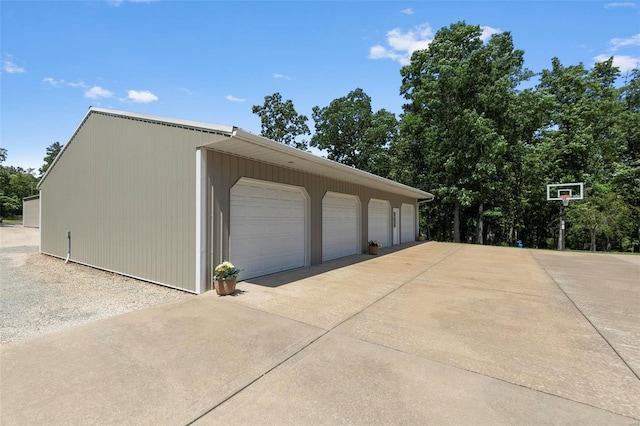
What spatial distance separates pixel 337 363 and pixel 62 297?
5.22 metres

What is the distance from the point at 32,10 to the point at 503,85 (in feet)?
65.9

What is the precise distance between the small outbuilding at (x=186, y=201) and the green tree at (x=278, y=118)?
1676 cm

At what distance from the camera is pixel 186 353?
293 cm

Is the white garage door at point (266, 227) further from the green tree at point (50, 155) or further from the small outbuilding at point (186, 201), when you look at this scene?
the green tree at point (50, 155)

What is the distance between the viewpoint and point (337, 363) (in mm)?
2758

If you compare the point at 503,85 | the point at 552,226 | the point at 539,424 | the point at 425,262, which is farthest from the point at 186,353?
the point at 552,226

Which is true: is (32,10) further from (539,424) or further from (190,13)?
(539,424)

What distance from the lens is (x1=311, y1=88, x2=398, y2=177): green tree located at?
2394 cm

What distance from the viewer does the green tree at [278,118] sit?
24.5 metres

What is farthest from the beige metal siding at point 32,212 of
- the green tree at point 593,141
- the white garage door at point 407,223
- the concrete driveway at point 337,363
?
the green tree at point 593,141

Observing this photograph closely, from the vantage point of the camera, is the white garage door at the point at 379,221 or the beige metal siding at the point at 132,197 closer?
the beige metal siding at the point at 132,197

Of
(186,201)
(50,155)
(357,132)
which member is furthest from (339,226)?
(50,155)

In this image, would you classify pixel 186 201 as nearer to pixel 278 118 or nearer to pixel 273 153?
pixel 273 153

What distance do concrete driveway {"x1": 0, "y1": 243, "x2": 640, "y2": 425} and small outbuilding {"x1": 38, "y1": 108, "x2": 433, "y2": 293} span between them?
4.71ft
